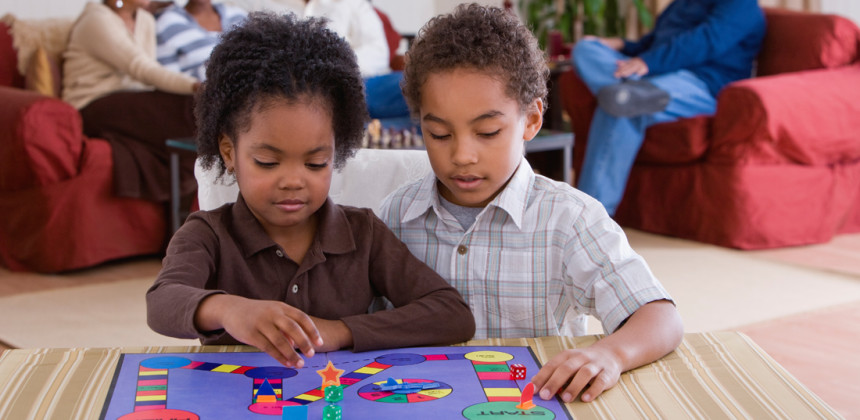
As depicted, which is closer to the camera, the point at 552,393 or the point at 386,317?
the point at 552,393

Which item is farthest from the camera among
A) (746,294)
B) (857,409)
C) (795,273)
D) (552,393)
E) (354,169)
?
(795,273)

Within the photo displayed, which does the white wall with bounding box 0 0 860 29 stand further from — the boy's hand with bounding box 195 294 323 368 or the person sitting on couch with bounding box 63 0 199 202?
the boy's hand with bounding box 195 294 323 368

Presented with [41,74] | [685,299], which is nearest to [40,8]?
[41,74]

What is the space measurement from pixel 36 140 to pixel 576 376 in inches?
106

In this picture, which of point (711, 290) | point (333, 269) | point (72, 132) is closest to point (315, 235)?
point (333, 269)

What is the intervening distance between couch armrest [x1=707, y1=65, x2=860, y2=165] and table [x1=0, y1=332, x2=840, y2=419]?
2546 mm

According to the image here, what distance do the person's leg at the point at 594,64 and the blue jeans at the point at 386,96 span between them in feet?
2.46

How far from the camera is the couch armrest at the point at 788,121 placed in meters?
3.38

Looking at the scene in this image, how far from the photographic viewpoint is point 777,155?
11.4 feet

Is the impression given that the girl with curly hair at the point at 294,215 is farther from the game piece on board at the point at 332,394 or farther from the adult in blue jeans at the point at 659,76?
the adult in blue jeans at the point at 659,76

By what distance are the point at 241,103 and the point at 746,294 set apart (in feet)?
6.86

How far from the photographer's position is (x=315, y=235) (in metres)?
1.21

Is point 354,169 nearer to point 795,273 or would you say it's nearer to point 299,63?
point 299,63

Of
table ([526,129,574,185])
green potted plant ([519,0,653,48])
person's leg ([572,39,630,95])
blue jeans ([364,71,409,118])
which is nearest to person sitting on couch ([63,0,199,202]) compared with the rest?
blue jeans ([364,71,409,118])
